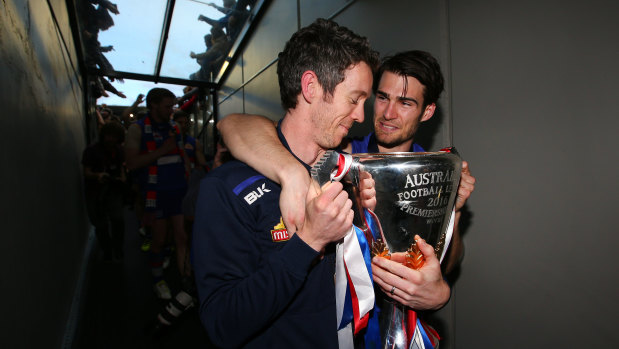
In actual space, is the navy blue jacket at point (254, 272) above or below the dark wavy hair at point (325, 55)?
below

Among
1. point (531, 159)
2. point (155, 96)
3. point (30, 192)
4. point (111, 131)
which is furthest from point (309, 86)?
point (111, 131)

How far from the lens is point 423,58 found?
1.62 m

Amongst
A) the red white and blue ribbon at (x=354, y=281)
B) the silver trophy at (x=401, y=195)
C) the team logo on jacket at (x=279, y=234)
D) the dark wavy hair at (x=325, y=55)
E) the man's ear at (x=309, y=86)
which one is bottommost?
the red white and blue ribbon at (x=354, y=281)

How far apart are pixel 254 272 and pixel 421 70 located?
133cm

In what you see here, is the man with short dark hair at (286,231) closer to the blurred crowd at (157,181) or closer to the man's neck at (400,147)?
the man's neck at (400,147)

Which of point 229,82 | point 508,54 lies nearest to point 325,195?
point 508,54

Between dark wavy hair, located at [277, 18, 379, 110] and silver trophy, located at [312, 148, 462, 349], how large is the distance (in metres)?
0.33

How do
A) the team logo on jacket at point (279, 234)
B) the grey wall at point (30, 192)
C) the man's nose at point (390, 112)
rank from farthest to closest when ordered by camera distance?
the man's nose at point (390, 112) → the grey wall at point (30, 192) → the team logo on jacket at point (279, 234)

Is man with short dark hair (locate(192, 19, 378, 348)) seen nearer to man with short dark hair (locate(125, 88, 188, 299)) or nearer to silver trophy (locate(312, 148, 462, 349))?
silver trophy (locate(312, 148, 462, 349))

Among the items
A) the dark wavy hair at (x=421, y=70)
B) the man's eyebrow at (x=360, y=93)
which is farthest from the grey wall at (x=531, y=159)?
the man's eyebrow at (x=360, y=93)

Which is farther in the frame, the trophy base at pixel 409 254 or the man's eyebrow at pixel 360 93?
the man's eyebrow at pixel 360 93

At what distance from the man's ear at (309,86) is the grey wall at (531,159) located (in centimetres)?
124

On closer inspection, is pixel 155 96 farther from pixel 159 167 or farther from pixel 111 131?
pixel 111 131

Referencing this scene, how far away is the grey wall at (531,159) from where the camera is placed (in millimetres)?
1314
